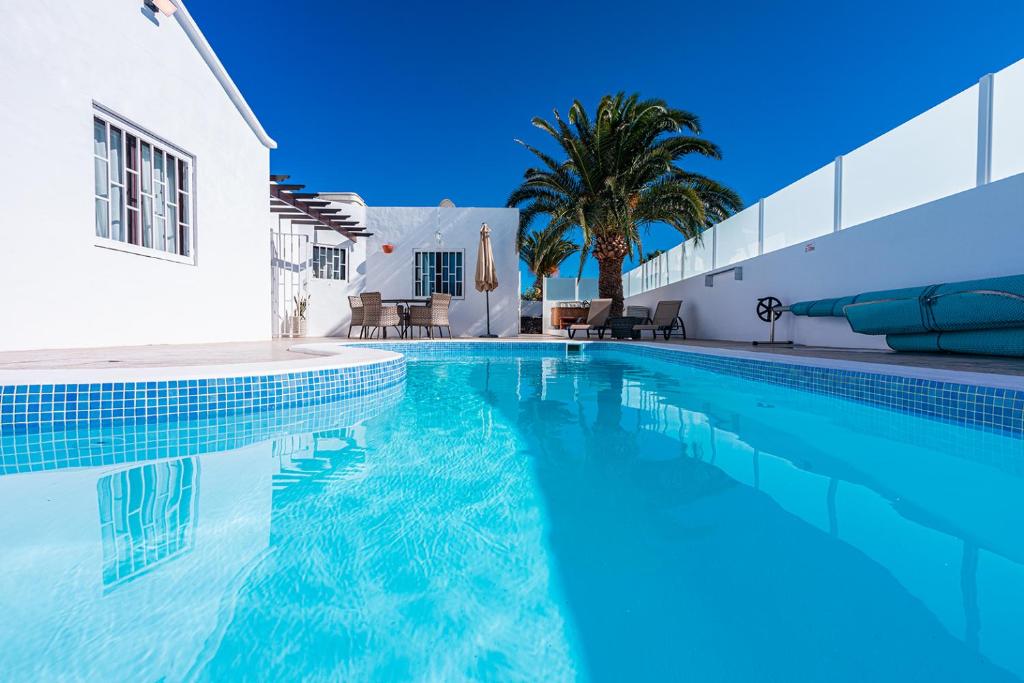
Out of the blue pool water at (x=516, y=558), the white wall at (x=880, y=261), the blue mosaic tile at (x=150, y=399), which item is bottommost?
the blue pool water at (x=516, y=558)

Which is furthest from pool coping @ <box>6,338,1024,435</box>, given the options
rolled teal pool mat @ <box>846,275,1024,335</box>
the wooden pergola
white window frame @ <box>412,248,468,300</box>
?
white window frame @ <box>412,248,468,300</box>

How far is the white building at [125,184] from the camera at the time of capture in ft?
15.9

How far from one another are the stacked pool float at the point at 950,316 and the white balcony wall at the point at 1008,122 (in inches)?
52.2

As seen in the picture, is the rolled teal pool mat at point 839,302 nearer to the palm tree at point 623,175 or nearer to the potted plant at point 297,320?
→ the palm tree at point 623,175

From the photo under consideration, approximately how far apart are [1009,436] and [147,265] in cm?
862

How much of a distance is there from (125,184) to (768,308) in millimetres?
9804

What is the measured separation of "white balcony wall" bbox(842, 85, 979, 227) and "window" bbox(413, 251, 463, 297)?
8369mm

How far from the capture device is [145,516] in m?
1.88

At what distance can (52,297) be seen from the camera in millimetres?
5055

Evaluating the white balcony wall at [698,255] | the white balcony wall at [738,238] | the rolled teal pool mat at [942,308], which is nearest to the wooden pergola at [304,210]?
the white balcony wall at [698,255]

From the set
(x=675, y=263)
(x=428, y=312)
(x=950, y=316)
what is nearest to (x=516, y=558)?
(x=950, y=316)

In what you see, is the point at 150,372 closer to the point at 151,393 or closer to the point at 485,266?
the point at 151,393

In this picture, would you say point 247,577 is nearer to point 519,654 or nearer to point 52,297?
point 519,654

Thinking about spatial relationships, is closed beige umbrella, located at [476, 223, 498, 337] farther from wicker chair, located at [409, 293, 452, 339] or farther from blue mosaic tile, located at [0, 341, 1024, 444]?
blue mosaic tile, located at [0, 341, 1024, 444]
